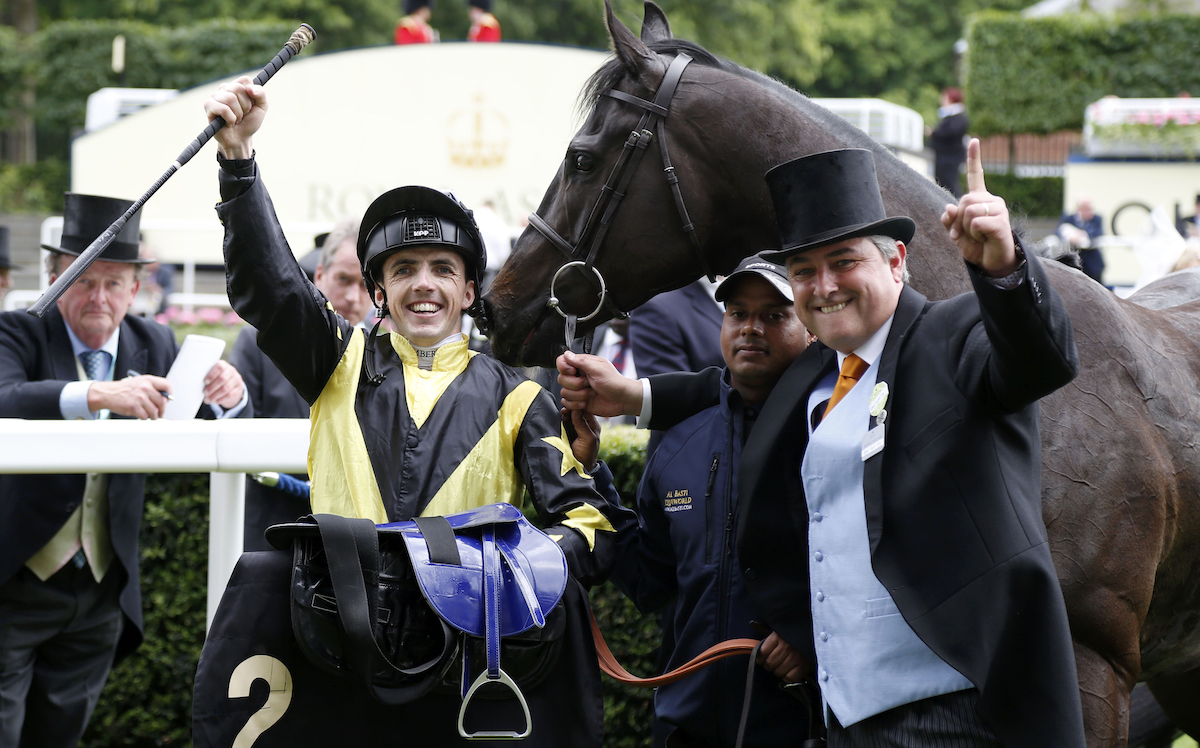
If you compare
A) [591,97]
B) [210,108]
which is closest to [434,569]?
[210,108]

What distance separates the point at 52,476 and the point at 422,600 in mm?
1693

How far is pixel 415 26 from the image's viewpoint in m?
15.3

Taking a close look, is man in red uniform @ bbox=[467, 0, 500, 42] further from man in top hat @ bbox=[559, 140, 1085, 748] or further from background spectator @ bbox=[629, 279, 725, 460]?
man in top hat @ bbox=[559, 140, 1085, 748]

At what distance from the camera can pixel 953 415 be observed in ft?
6.56

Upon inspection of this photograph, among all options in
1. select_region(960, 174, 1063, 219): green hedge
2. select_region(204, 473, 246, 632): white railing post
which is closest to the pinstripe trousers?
select_region(204, 473, 246, 632): white railing post

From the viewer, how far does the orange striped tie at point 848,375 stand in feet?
7.28

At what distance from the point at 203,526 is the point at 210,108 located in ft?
6.71

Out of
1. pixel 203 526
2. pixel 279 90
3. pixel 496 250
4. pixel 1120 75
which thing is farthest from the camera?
pixel 1120 75

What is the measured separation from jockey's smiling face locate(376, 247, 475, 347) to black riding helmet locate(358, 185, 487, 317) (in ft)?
0.10

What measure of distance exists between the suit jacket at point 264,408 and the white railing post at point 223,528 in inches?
10.6

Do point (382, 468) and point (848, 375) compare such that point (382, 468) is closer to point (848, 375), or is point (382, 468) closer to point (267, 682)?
point (267, 682)

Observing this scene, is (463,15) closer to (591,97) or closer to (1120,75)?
(1120,75)

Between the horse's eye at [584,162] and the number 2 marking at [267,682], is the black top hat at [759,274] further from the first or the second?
the number 2 marking at [267,682]

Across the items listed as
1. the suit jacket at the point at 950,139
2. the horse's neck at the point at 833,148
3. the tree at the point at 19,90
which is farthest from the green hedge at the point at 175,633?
the tree at the point at 19,90
